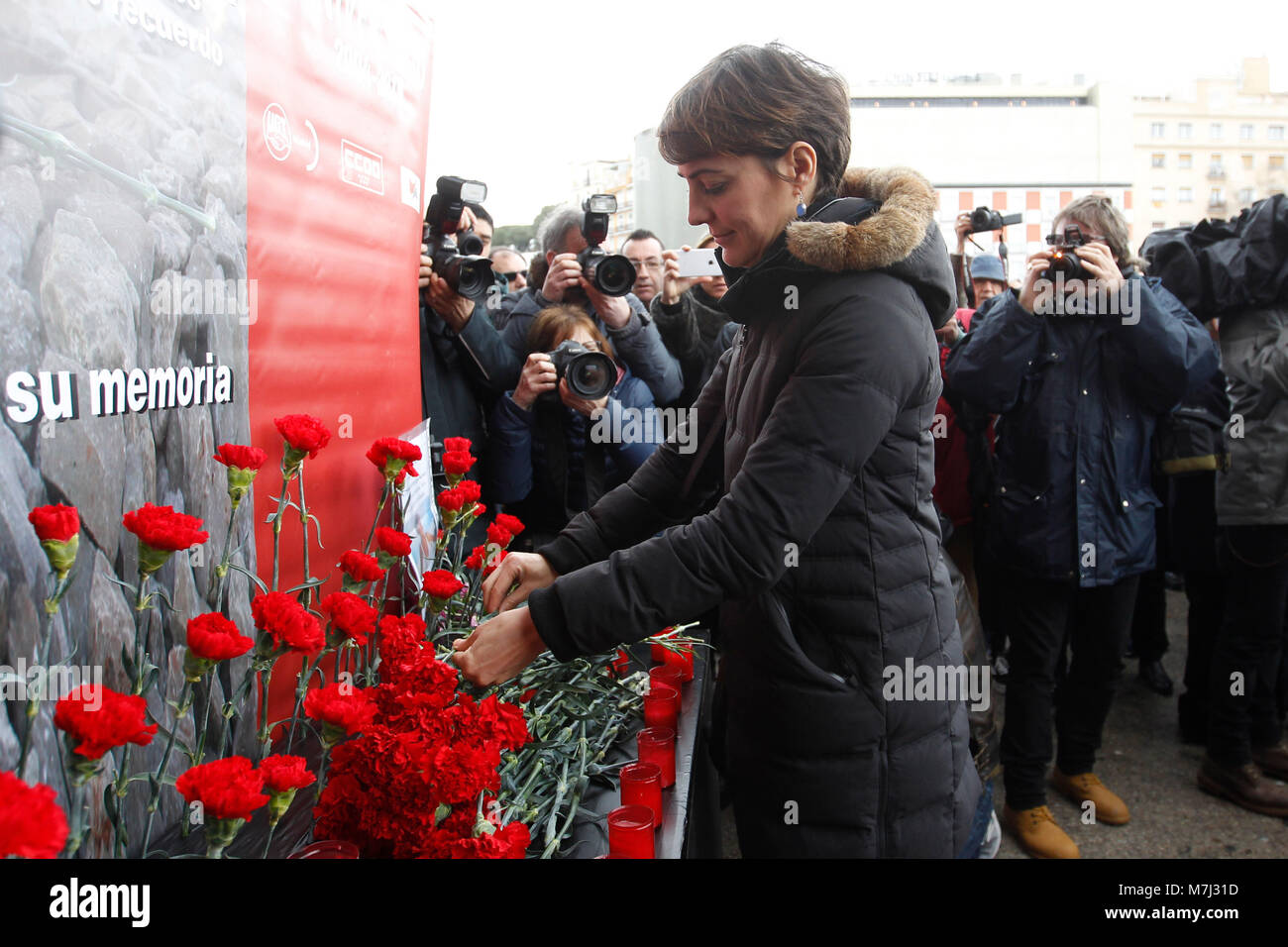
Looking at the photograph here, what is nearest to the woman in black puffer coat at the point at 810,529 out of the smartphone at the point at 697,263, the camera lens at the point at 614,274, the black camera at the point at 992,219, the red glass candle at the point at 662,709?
the red glass candle at the point at 662,709

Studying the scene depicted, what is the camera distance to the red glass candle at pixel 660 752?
60.3 inches

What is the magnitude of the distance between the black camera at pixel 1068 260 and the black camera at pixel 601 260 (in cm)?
125

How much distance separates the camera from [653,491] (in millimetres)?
1725

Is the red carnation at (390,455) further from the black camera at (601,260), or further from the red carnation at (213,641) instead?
the black camera at (601,260)

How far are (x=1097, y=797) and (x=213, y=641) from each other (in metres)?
3.16

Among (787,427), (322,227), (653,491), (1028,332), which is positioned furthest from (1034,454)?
(322,227)

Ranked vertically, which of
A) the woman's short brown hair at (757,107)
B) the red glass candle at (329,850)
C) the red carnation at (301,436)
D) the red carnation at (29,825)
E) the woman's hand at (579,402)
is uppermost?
the woman's short brown hair at (757,107)

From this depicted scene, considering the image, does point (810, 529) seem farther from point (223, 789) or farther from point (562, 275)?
point (562, 275)

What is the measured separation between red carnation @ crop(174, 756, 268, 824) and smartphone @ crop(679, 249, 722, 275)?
2.78 meters

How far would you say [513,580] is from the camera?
4.87 ft

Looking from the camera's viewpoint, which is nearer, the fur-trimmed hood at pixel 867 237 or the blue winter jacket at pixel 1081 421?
the fur-trimmed hood at pixel 867 237

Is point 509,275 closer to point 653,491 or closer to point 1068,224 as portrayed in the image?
point 1068,224
